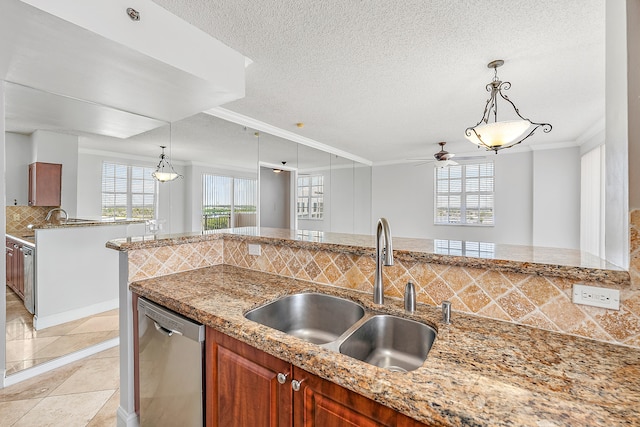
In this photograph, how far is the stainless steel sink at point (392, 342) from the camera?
1.08 m

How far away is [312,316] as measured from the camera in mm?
1449

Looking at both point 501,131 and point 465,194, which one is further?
point 465,194

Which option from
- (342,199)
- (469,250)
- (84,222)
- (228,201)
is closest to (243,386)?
(469,250)

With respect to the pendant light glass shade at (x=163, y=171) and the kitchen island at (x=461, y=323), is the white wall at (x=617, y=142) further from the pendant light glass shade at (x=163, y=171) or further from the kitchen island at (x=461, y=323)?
the pendant light glass shade at (x=163, y=171)

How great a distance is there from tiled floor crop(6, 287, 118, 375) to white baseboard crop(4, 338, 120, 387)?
0.12 ft

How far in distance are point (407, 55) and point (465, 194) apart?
4895 millimetres

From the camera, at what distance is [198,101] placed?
2.24 m

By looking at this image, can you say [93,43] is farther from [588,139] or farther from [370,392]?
[588,139]

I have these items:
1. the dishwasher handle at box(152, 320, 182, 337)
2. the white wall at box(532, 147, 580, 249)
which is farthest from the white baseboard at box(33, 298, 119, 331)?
the white wall at box(532, 147, 580, 249)

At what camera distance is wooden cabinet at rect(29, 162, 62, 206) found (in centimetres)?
230

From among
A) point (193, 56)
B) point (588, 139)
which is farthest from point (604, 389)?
point (588, 139)

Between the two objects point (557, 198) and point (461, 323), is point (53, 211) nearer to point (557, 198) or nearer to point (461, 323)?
point (461, 323)

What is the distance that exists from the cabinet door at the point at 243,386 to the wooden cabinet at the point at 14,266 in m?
2.13

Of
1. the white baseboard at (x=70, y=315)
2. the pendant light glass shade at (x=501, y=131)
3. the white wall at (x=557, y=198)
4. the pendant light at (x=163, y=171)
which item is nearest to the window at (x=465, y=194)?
the white wall at (x=557, y=198)
